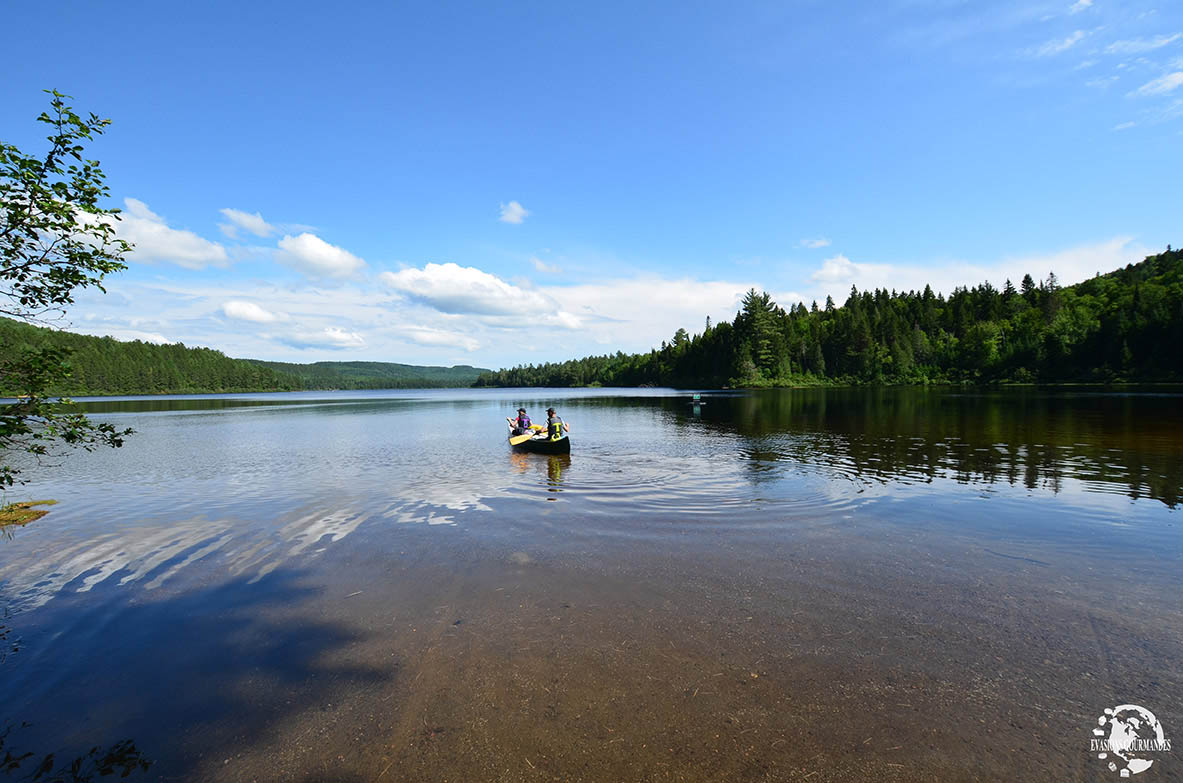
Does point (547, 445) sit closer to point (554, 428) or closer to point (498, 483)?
point (554, 428)

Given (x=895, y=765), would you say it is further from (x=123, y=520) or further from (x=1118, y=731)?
(x=123, y=520)

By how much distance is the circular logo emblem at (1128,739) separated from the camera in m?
5.07

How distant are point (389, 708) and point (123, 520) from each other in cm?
1549

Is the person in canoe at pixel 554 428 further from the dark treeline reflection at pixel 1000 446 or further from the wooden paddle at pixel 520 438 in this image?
the dark treeline reflection at pixel 1000 446

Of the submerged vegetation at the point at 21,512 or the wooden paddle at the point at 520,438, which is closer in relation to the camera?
the submerged vegetation at the point at 21,512

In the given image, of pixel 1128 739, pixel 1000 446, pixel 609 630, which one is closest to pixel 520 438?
pixel 609 630

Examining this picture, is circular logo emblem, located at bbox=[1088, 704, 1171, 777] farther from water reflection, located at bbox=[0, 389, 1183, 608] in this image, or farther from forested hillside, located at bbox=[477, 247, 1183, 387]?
A: forested hillside, located at bbox=[477, 247, 1183, 387]

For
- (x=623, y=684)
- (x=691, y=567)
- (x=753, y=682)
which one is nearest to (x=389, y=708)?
(x=623, y=684)

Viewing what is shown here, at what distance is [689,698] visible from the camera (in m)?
6.27

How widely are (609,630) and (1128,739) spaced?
5.93 m

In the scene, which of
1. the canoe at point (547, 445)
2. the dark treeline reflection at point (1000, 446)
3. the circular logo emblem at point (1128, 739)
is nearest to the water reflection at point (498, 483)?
the dark treeline reflection at point (1000, 446)

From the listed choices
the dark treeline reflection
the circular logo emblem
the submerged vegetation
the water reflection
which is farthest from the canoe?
the circular logo emblem

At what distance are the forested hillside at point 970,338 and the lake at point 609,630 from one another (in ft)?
474

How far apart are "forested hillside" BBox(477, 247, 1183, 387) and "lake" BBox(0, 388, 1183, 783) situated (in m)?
144
